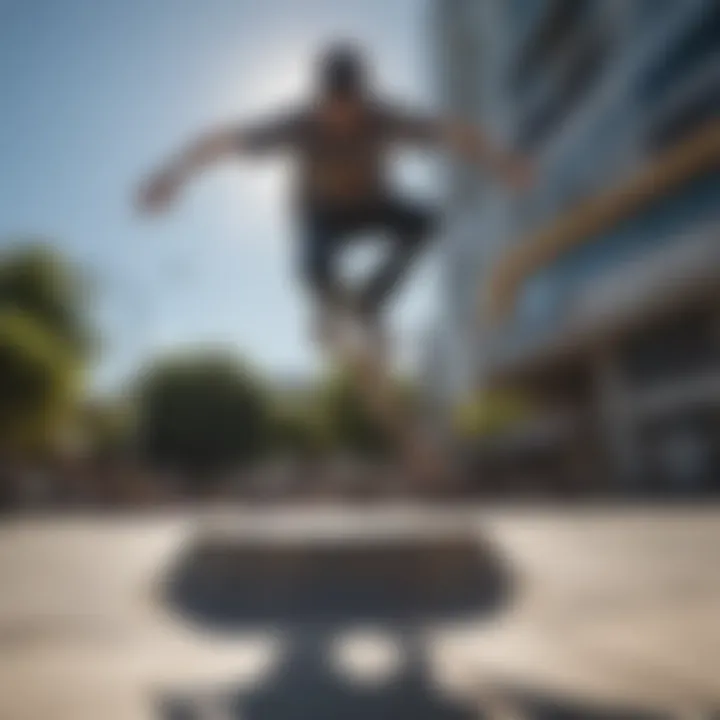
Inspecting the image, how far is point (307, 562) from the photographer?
406 cm

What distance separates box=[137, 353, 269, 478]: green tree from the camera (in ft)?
128

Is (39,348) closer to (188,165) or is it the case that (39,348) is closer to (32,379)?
(32,379)

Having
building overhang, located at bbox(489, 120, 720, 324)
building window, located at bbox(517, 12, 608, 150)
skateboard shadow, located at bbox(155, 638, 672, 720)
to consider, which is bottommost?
skateboard shadow, located at bbox(155, 638, 672, 720)

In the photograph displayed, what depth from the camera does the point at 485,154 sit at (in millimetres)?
4367

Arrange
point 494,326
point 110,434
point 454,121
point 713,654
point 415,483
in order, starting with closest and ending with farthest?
point 713,654, point 494,326, point 454,121, point 415,483, point 110,434

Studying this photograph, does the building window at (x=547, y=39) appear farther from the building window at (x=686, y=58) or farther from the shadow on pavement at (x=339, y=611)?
the shadow on pavement at (x=339, y=611)

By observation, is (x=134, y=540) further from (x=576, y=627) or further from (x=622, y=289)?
(x=622, y=289)

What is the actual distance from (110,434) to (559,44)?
24898 mm

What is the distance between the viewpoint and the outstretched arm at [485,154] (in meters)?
4.36

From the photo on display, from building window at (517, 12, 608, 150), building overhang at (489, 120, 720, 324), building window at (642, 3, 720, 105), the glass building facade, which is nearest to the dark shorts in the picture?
building overhang at (489, 120, 720, 324)

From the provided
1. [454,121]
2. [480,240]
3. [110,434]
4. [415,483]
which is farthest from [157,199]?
[480,240]

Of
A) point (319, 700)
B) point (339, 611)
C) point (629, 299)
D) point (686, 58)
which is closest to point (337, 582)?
point (339, 611)

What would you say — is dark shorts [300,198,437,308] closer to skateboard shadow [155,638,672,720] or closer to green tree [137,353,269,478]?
skateboard shadow [155,638,672,720]

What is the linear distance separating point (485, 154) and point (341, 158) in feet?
2.27
